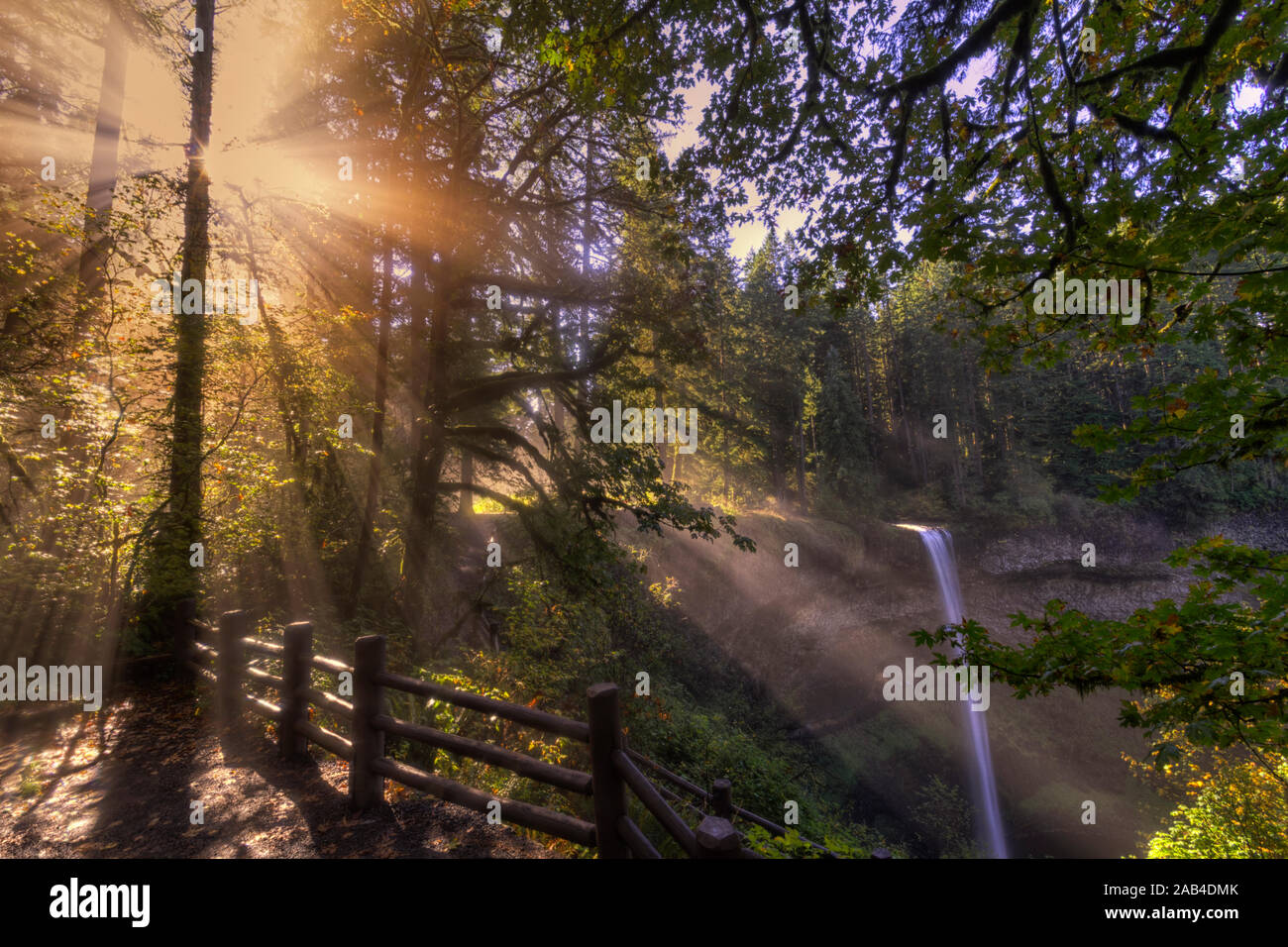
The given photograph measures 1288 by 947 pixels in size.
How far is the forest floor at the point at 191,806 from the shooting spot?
12.6 feet

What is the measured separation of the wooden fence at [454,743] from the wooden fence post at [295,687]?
0.04 feet

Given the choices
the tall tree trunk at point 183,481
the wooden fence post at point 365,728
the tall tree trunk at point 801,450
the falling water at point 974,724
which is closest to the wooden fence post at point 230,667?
the tall tree trunk at point 183,481

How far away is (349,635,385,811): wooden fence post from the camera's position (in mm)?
4316

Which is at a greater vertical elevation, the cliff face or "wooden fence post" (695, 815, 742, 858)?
"wooden fence post" (695, 815, 742, 858)

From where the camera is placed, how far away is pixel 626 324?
938cm

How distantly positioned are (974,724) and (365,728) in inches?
1307

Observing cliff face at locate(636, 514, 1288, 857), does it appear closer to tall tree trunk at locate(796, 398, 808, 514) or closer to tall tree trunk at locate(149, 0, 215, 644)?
tall tree trunk at locate(796, 398, 808, 514)

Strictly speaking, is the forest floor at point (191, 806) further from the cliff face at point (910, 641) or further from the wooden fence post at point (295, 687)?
the cliff face at point (910, 641)

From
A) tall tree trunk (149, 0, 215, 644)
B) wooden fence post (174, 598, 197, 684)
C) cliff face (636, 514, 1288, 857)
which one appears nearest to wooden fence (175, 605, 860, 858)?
wooden fence post (174, 598, 197, 684)

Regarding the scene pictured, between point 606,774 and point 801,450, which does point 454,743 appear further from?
point 801,450

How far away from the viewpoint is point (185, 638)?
24.5ft

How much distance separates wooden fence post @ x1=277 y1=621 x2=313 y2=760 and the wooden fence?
0.04ft

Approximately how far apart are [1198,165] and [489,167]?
10707 mm
